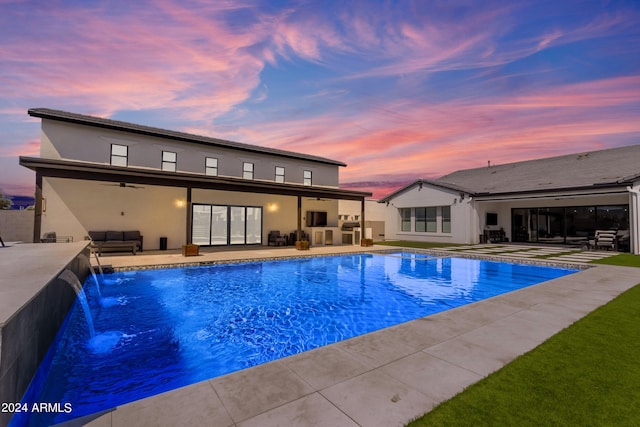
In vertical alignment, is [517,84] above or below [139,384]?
above

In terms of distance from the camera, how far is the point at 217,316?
6199 mm

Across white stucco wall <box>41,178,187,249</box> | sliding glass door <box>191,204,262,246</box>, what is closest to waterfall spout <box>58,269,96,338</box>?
white stucco wall <box>41,178,187,249</box>

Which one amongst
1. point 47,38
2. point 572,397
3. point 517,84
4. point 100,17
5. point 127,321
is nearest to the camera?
point 572,397

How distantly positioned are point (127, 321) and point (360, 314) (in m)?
4.82

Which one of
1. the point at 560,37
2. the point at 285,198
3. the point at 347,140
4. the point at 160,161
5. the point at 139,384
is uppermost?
the point at 560,37

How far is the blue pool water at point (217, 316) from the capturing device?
3.73 metres

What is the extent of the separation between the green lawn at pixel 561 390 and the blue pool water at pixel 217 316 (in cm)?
275

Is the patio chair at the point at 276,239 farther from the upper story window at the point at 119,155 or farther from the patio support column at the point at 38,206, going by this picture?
the patio support column at the point at 38,206

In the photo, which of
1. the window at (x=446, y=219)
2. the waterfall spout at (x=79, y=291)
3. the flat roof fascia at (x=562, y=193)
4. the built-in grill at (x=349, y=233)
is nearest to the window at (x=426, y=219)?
the window at (x=446, y=219)

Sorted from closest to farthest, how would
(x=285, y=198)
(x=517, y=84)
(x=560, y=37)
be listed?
(x=560, y=37), (x=517, y=84), (x=285, y=198)

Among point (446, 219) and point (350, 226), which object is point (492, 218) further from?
point (350, 226)

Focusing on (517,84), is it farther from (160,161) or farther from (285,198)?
(160,161)

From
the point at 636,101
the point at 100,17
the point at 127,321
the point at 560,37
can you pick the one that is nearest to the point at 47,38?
the point at 100,17

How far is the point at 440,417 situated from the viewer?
2266 mm
